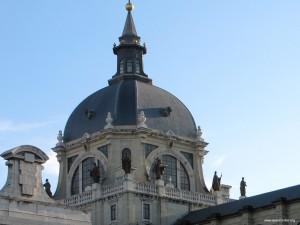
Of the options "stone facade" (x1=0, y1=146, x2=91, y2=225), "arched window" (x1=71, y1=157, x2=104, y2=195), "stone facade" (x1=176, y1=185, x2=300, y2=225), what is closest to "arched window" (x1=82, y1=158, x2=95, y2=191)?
"arched window" (x1=71, y1=157, x2=104, y2=195)

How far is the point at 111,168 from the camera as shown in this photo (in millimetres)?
107000

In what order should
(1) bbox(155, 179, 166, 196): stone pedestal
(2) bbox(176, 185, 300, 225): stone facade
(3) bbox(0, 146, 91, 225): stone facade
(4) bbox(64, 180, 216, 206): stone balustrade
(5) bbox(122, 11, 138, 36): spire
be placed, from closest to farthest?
(3) bbox(0, 146, 91, 225): stone facade, (2) bbox(176, 185, 300, 225): stone facade, (4) bbox(64, 180, 216, 206): stone balustrade, (1) bbox(155, 179, 166, 196): stone pedestal, (5) bbox(122, 11, 138, 36): spire

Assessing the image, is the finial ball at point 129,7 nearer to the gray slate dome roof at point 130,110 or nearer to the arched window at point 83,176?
the gray slate dome roof at point 130,110

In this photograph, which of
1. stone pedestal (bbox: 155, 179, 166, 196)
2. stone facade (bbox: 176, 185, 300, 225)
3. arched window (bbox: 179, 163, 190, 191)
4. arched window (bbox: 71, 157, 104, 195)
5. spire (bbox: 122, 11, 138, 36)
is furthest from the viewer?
A: spire (bbox: 122, 11, 138, 36)

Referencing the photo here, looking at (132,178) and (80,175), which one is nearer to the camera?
(132,178)

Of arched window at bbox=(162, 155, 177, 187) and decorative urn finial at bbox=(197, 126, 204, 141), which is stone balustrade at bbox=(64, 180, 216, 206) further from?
decorative urn finial at bbox=(197, 126, 204, 141)

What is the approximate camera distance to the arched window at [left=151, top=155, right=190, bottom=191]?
4311 inches

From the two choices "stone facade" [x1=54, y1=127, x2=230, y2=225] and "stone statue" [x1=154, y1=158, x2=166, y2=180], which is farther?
"stone statue" [x1=154, y1=158, x2=166, y2=180]

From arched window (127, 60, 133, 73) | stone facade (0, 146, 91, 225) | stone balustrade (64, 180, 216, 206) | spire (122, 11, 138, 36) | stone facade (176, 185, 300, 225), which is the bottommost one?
stone facade (0, 146, 91, 225)

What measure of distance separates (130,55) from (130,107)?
1070 cm

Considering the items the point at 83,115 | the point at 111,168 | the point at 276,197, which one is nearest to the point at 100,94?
the point at 83,115

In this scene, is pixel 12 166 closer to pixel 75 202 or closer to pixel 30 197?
pixel 30 197

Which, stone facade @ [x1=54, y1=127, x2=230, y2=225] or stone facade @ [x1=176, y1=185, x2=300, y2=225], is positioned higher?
stone facade @ [x1=54, y1=127, x2=230, y2=225]

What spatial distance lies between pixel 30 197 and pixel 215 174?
5531 cm
